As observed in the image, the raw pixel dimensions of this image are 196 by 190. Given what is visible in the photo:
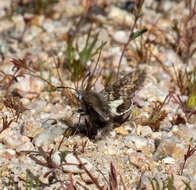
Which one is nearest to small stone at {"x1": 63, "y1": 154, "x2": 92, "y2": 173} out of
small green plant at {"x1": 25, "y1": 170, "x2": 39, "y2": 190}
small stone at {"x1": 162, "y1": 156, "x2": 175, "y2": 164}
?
small green plant at {"x1": 25, "y1": 170, "x2": 39, "y2": 190}

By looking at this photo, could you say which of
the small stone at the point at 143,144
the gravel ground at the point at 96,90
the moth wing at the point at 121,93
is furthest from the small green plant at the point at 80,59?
the small stone at the point at 143,144

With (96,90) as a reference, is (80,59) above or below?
above

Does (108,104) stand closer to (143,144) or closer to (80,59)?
(143,144)

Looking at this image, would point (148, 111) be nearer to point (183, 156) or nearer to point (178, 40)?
point (183, 156)

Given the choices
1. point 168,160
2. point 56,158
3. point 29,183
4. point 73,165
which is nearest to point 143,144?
point 168,160

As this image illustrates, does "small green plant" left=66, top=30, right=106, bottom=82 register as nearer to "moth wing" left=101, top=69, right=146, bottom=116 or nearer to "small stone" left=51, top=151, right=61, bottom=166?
"moth wing" left=101, top=69, right=146, bottom=116

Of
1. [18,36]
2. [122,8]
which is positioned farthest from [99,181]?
[122,8]
